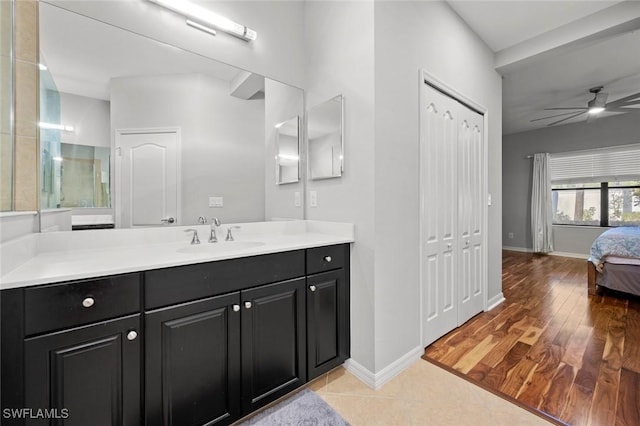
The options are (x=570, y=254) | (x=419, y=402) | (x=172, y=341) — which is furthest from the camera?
(x=570, y=254)

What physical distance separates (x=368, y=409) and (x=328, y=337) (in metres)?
0.42

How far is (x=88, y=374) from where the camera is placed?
921 millimetres

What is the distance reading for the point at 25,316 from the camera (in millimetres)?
829

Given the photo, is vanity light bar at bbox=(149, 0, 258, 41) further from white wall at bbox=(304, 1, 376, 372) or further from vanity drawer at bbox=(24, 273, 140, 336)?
vanity drawer at bbox=(24, 273, 140, 336)

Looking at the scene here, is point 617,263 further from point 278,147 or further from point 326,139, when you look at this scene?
point 278,147

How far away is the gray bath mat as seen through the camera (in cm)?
135

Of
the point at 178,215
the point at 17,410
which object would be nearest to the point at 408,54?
the point at 178,215

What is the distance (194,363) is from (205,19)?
191 cm

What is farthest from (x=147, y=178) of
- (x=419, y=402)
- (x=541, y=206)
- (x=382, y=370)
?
(x=541, y=206)

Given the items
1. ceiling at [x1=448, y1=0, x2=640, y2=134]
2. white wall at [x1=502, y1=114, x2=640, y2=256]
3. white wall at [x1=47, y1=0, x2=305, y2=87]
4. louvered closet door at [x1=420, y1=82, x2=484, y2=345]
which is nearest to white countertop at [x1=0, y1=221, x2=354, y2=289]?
louvered closet door at [x1=420, y1=82, x2=484, y2=345]

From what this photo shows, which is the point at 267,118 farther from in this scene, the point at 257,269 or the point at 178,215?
the point at 257,269

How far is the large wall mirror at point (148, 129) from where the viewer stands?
50.4 inches

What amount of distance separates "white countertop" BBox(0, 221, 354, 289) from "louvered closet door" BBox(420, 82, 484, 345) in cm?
80

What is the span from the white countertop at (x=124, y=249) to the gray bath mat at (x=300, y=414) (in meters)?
0.88
